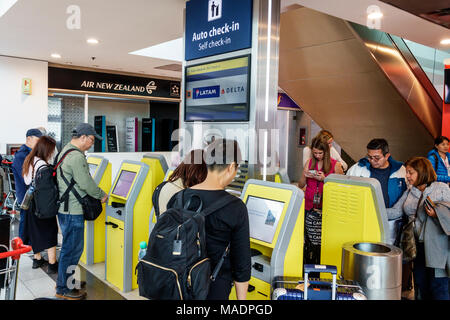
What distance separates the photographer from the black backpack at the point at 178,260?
1626 millimetres

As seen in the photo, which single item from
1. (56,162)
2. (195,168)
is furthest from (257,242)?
(56,162)

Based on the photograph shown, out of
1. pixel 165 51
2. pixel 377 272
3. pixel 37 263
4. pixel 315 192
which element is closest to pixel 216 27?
pixel 315 192

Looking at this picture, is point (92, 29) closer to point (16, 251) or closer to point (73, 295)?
point (73, 295)

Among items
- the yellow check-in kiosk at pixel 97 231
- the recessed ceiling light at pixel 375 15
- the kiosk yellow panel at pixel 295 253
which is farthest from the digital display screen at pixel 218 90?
the recessed ceiling light at pixel 375 15

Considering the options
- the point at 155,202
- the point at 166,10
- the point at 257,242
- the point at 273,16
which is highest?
the point at 166,10

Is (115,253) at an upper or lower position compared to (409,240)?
lower

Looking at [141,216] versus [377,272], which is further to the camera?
[141,216]

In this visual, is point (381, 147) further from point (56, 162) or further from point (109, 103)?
point (109, 103)

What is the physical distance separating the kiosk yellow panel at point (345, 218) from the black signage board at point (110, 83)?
22.2 feet

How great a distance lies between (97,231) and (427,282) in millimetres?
3359

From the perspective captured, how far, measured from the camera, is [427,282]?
3137 mm

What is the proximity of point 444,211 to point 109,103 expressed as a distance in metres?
7.60

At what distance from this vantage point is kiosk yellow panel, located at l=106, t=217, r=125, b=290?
145 inches
